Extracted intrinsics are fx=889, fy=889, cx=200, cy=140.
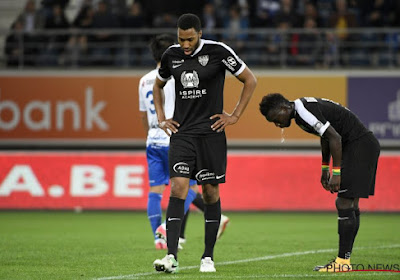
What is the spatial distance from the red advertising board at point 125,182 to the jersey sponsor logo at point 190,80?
8831 millimetres

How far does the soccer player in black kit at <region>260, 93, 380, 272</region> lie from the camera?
821 cm

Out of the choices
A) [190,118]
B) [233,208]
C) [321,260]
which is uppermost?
[190,118]

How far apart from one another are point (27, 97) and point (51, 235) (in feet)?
28.0

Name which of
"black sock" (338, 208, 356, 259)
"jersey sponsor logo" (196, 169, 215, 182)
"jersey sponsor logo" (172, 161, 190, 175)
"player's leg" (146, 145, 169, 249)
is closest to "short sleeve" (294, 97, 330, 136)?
"black sock" (338, 208, 356, 259)

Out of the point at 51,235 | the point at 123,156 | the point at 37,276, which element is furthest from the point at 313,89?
the point at 37,276

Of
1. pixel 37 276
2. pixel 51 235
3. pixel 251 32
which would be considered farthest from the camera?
pixel 251 32

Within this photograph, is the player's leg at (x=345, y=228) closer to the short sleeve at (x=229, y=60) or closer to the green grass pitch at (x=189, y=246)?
the green grass pitch at (x=189, y=246)

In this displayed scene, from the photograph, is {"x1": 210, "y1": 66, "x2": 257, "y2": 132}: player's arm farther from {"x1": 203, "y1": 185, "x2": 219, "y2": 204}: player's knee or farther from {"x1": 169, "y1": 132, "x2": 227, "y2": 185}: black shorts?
{"x1": 203, "y1": 185, "x2": 219, "y2": 204}: player's knee

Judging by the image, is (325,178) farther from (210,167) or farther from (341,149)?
(210,167)

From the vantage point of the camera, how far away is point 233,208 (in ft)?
56.1

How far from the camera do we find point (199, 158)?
827 centimetres

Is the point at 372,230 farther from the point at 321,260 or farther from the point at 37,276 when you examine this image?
the point at 37,276

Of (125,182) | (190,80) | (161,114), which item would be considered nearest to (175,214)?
(161,114)

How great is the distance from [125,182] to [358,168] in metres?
9.07
